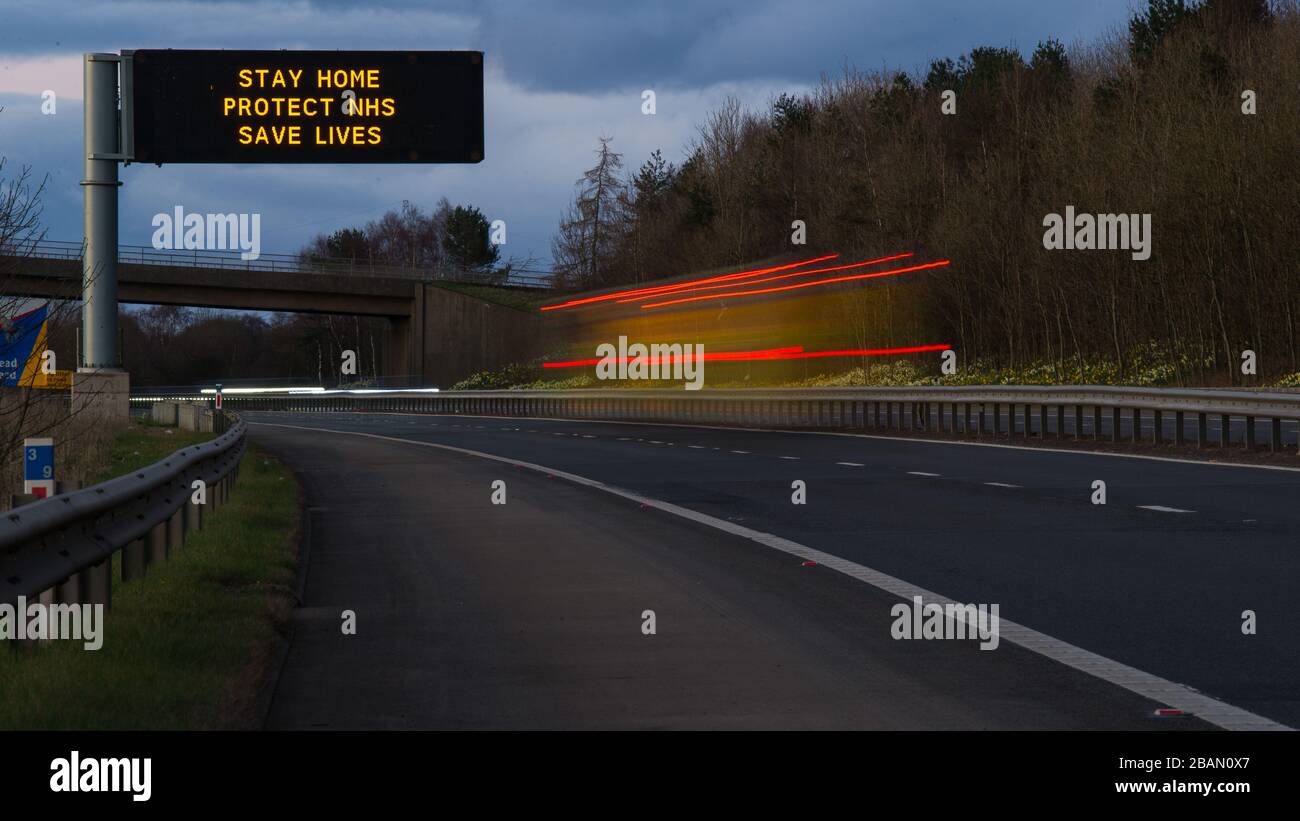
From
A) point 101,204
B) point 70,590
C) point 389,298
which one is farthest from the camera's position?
point 389,298

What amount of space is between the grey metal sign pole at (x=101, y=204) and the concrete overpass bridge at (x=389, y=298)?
48.2 metres

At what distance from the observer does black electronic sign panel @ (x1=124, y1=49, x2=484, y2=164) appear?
96.1ft

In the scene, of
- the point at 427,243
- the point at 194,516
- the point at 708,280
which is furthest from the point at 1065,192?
the point at 427,243

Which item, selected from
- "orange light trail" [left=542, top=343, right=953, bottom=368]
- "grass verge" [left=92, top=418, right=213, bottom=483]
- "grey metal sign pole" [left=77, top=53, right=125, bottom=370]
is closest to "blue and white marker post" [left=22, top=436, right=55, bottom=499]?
"grass verge" [left=92, top=418, right=213, bottom=483]

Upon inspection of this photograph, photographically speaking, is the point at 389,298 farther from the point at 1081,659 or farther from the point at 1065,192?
the point at 1081,659

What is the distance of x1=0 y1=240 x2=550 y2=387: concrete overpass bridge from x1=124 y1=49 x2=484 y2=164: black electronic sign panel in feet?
167

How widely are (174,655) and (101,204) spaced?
82.8 feet

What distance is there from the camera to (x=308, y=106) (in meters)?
29.2

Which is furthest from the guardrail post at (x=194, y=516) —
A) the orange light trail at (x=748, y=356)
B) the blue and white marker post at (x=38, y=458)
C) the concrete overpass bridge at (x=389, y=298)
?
the concrete overpass bridge at (x=389, y=298)

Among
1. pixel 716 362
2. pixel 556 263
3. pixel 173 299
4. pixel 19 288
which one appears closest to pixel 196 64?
pixel 19 288

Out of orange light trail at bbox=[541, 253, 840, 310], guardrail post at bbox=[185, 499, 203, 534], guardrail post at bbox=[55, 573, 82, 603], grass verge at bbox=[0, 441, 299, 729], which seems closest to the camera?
grass verge at bbox=[0, 441, 299, 729]

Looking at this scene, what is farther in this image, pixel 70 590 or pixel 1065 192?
pixel 1065 192

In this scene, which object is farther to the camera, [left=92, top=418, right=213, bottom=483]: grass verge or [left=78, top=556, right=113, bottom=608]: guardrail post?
[left=92, top=418, right=213, bottom=483]: grass verge

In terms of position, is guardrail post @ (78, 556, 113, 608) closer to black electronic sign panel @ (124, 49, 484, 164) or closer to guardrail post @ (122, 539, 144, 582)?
guardrail post @ (122, 539, 144, 582)
